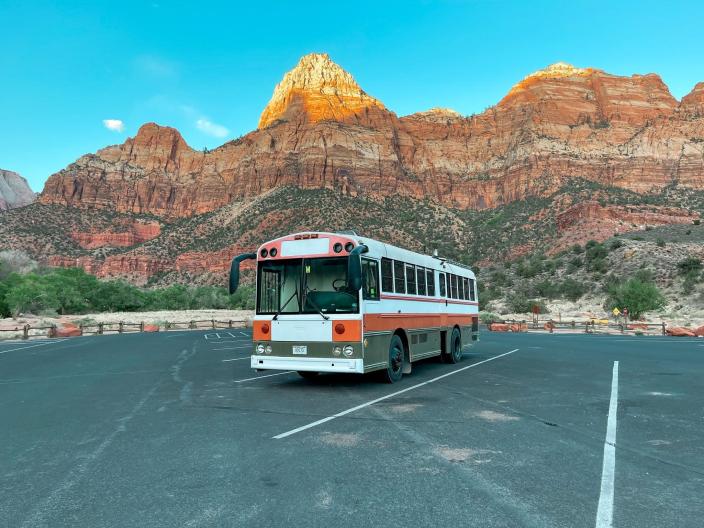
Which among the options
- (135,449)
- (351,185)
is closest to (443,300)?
(135,449)

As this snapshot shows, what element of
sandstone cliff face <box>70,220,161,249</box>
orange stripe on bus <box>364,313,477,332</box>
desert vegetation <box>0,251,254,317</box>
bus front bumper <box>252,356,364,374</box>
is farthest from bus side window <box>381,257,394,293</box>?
sandstone cliff face <box>70,220,161,249</box>

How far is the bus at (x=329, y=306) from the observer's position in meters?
10.5

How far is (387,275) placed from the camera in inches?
463

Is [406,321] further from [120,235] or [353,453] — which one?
[120,235]

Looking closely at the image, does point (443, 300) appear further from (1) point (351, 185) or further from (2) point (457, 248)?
(1) point (351, 185)

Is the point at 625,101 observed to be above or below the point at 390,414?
above

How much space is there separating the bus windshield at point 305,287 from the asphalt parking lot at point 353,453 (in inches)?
70.8

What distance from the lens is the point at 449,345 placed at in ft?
53.0

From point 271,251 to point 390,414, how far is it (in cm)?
466

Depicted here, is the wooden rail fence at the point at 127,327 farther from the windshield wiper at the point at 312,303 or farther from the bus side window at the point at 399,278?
the bus side window at the point at 399,278

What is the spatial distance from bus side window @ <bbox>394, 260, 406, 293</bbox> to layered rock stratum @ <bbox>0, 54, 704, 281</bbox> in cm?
7250

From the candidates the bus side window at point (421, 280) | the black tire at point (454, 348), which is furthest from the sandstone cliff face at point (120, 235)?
the bus side window at point (421, 280)

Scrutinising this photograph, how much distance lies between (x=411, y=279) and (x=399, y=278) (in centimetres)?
82

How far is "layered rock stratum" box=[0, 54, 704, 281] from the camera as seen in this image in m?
93.8
